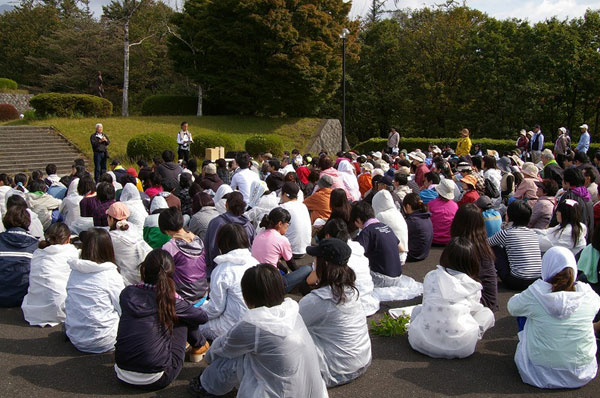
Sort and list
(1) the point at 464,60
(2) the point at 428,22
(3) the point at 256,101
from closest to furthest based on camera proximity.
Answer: (3) the point at 256,101
(1) the point at 464,60
(2) the point at 428,22

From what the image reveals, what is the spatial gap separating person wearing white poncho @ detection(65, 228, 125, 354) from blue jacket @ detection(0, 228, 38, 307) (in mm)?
1542

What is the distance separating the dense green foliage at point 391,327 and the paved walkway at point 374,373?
7cm

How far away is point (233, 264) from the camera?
4.74 metres

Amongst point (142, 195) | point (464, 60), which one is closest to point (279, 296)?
point (142, 195)

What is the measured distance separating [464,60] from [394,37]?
215 inches

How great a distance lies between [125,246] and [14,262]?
1.32 meters

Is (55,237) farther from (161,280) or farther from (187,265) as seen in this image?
(161,280)

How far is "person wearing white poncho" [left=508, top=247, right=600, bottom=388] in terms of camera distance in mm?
4129

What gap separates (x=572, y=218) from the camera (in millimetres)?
6250

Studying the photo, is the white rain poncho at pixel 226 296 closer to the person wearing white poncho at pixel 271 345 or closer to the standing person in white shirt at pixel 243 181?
the person wearing white poncho at pixel 271 345

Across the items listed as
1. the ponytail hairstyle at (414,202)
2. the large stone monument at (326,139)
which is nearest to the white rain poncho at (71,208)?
the ponytail hairstyle at (414,202)

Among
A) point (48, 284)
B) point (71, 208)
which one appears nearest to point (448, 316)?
point (48, 284)

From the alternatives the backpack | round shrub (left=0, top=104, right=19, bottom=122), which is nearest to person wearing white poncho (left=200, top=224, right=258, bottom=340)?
the backpack

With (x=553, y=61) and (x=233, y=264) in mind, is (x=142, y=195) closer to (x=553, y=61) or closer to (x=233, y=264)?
(x=233, y=264)
